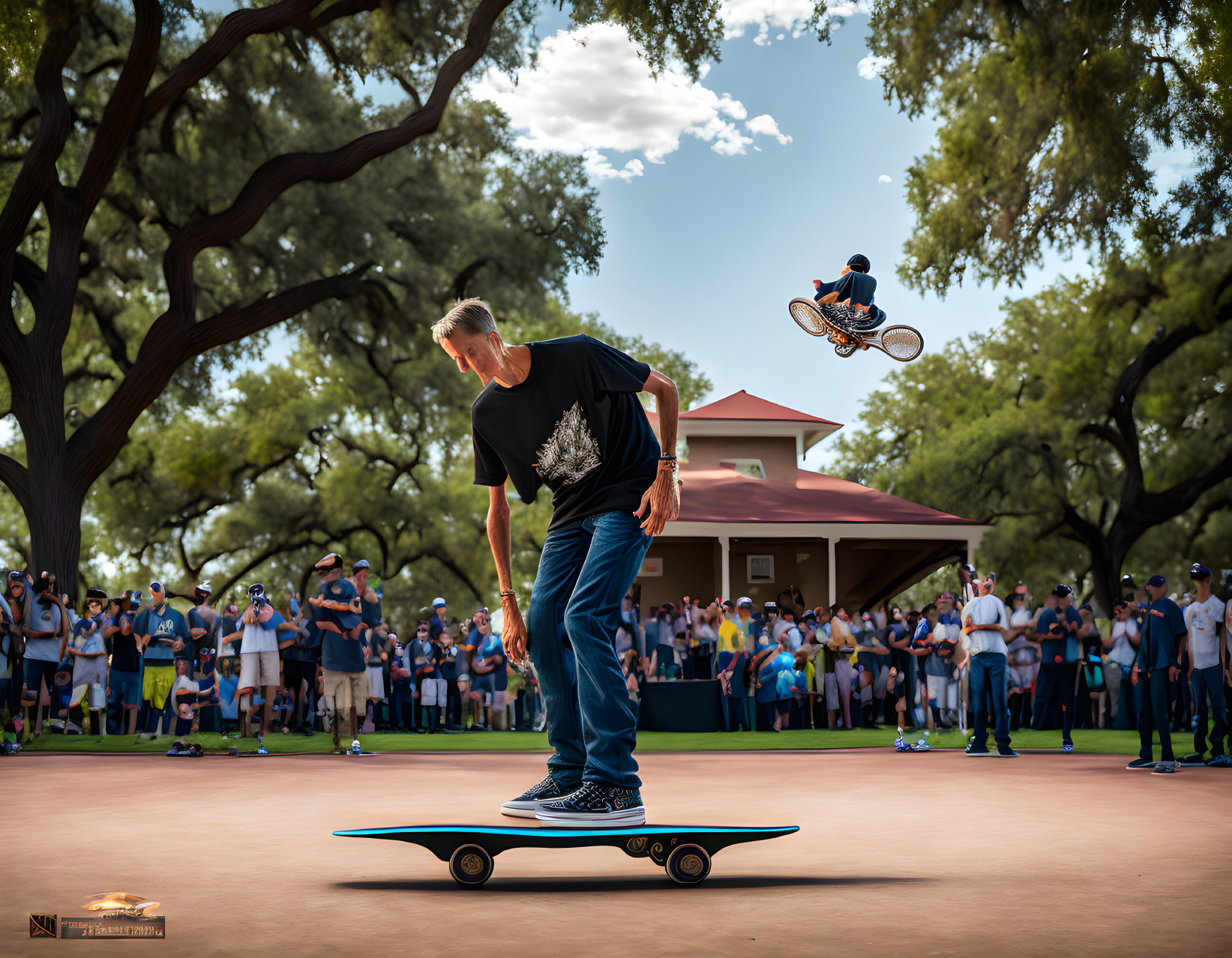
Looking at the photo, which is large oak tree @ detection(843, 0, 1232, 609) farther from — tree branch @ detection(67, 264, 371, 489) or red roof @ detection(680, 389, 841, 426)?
tree branch @ detection(67, 264, 371, 489)

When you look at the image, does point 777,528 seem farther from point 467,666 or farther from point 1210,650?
point 1210,650

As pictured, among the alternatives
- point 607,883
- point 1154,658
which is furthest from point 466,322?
point 1154,658

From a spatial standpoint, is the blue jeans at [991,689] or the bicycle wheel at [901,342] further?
the blue jeans at [991,689]

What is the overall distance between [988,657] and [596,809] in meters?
8.90

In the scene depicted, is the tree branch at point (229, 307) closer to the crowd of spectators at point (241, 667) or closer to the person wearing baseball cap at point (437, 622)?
the crowd of spectators at point (241, 667)

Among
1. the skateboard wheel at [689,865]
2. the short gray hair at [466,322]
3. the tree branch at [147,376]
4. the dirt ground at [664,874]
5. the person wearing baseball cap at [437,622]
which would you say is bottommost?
the dirt ground at [664,874]

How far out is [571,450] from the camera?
4961mm

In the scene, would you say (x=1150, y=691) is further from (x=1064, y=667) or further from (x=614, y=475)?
(x=614, y=475)

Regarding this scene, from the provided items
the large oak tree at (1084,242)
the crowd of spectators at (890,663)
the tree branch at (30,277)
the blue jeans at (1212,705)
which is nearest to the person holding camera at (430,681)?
the crowd of spectators at (890,663)

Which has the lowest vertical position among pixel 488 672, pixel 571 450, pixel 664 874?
pixel 664 874

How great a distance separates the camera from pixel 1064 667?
1644 cm

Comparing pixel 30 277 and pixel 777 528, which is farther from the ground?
pixel 30 277

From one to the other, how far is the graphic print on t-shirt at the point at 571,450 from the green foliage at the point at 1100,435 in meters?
27.5

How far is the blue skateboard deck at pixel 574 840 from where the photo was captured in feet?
14.5
